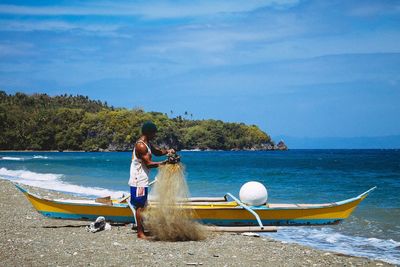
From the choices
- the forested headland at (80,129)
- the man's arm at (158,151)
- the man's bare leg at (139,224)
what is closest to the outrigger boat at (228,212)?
the man's bare leg at (139,224)

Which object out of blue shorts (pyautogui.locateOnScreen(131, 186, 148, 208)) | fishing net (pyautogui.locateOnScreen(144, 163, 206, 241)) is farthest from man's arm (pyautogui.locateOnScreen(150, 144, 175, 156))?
blue shorts (pyautogui.locateOnScreen(131, 186, 148, 208))

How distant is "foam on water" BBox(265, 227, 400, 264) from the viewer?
9.48m

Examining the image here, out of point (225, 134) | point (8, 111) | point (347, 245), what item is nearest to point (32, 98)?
point (8, 111)

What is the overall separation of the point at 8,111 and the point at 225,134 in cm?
7929

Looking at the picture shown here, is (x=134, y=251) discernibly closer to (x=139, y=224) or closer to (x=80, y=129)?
(x=139, y=224)

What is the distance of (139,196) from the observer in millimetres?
9531

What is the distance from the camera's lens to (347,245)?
33.8ft

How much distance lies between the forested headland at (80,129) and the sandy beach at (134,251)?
134 meters

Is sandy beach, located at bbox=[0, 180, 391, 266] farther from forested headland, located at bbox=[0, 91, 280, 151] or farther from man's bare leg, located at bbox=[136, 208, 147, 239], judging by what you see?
forested headland, located at bbox=[0, 91, 280, 151]

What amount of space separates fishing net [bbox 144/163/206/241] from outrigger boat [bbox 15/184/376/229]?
3.43 feet

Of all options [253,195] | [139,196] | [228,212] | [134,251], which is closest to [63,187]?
[228,212]

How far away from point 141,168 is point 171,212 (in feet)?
3.42

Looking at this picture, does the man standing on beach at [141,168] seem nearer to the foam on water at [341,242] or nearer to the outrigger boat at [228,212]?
the outrigger boat at [228,212]

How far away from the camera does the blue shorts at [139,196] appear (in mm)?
9539
